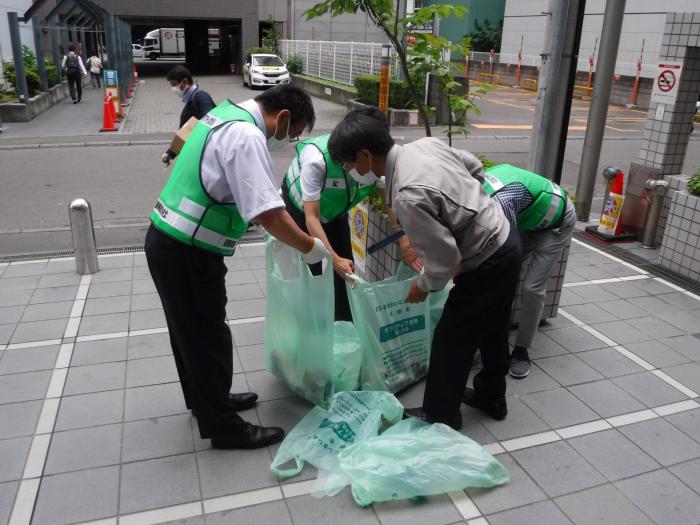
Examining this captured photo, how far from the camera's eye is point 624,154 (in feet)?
41.2

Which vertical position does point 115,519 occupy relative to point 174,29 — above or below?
below

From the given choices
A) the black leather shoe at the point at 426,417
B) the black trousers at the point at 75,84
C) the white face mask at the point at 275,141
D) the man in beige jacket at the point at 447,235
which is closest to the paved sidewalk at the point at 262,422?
the black leather shoe at the point at 426,417

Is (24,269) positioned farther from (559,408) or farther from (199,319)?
(559,408)

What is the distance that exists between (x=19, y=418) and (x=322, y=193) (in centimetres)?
209

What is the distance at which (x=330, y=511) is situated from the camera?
262cm

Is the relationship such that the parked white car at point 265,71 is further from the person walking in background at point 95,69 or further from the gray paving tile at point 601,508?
the gray paving tile at point 601,508

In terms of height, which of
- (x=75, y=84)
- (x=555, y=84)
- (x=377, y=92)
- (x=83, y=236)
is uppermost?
(x=555, y=84)

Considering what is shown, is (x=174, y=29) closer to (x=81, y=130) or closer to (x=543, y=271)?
(x=81, y=130)

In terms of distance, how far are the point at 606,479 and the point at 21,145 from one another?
1176 centimetres

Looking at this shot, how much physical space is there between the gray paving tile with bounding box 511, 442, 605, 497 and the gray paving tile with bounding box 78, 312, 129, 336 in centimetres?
287

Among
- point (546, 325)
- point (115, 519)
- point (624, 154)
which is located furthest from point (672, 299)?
point (624, 154)

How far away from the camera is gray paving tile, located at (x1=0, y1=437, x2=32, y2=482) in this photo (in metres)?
2.81

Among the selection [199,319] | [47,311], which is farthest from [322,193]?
[47,311]

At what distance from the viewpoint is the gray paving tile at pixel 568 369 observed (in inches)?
146
